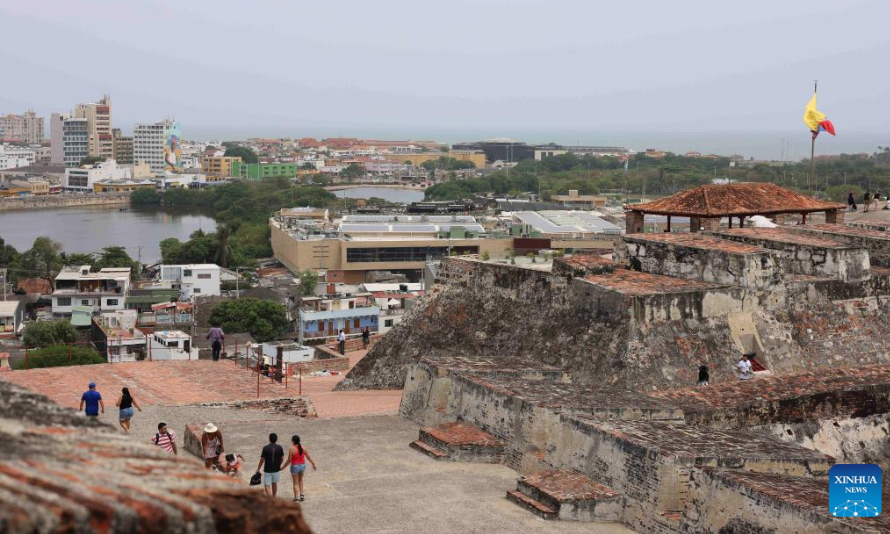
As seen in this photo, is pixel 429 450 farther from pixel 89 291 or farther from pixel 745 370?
pixel 89 291

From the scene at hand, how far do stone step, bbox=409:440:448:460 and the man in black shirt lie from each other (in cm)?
171

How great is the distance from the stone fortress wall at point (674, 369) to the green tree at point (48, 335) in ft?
66.2

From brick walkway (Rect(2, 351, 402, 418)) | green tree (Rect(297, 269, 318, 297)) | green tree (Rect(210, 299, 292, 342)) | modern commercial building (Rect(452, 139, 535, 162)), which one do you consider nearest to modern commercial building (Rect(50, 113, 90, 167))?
modern commercial building (Rect(452, 139, 535, 162))

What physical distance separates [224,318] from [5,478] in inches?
1308

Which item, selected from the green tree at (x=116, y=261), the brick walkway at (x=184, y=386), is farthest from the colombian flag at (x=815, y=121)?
the green tree at (x=116, y=261)

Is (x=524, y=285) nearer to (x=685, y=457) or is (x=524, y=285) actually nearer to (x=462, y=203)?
(x=685, y=457)

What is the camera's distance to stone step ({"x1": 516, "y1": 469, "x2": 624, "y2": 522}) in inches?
300

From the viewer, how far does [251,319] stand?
35500 mm

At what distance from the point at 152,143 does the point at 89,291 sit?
4175 inches

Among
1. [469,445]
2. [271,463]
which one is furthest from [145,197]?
[271,463]

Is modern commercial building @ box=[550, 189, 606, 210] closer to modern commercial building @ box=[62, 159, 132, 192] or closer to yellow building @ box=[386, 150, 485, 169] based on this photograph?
modern commercial building @ box=[62, 159, 132, 192]

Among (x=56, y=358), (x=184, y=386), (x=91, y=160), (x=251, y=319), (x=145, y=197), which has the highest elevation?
(x=91, y=160)

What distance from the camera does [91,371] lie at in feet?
40.8
